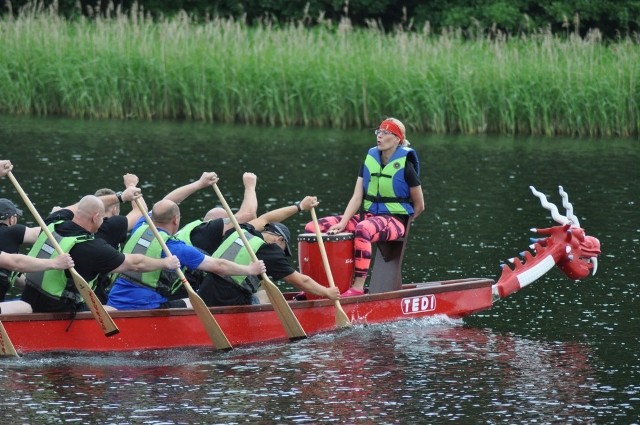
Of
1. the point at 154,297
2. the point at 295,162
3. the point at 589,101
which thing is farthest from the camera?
the point at 589,101

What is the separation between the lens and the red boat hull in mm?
11750

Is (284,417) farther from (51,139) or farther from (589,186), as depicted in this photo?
(51,139)

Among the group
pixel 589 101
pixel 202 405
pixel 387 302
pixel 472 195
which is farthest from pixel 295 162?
pixel 202 405

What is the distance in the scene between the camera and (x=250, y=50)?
27.8m

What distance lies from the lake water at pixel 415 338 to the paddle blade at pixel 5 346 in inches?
2.6

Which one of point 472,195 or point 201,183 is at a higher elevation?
point 201,183

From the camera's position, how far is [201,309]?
39.8ft

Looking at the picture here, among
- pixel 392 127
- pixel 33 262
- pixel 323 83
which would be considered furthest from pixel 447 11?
pixel 33 262

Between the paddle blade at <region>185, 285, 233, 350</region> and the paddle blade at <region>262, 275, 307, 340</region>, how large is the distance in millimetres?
562

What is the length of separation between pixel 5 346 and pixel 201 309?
1.65 metres

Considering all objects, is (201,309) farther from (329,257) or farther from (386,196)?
(386,196)

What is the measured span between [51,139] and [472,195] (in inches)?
306

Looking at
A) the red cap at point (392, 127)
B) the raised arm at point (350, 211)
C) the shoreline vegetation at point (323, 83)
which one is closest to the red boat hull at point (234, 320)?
the raised arm at point (350, 211)

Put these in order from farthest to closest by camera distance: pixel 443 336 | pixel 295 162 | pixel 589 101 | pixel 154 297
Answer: pixel 589 101
pixel 295 162
pixel 443 336
pixel 154 297
